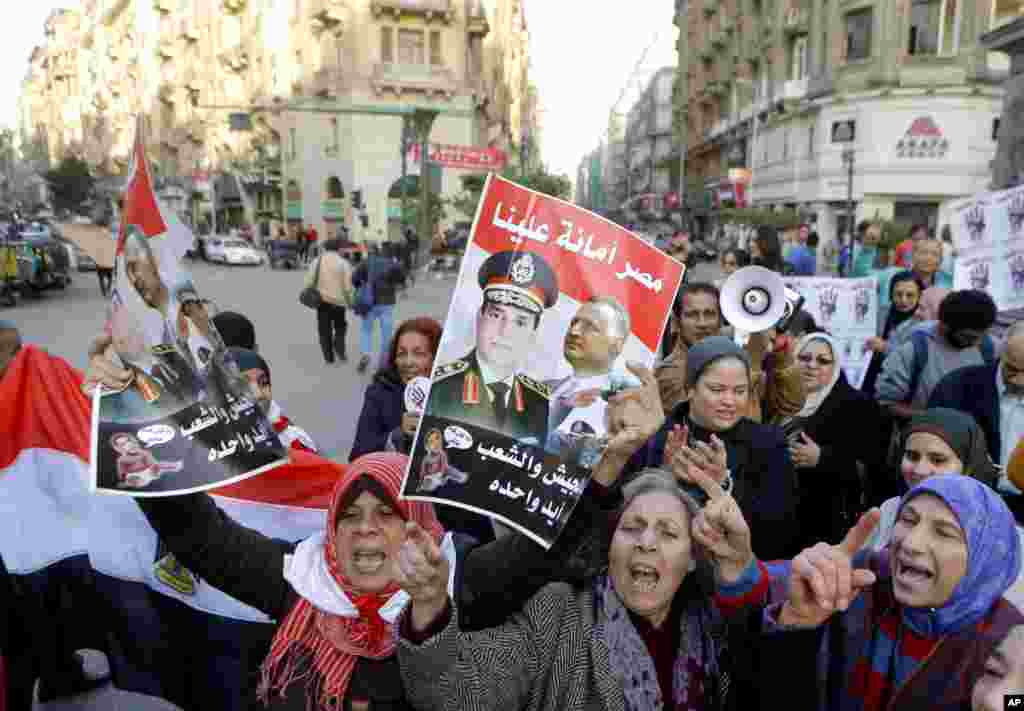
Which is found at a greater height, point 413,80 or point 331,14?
point 331,14

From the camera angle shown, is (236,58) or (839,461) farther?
(236,58)

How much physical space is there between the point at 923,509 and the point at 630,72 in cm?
14252

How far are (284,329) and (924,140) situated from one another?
27091mm

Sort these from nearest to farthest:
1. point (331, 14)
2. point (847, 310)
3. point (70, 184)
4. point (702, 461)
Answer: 1. point (702, 461)
2. point (847, 310)
3. point (331, 14)
4. point (70, 184)

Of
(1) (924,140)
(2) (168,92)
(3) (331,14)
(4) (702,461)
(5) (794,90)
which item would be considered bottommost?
(4) (702,461)

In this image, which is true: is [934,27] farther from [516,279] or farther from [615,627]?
[615,627]

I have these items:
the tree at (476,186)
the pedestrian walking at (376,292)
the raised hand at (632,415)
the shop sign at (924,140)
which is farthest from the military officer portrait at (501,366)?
the shop sign at (924,140)

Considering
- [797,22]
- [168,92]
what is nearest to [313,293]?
[797,22]

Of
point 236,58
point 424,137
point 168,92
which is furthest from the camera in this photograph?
point 168,92

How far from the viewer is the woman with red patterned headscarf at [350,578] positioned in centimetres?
205

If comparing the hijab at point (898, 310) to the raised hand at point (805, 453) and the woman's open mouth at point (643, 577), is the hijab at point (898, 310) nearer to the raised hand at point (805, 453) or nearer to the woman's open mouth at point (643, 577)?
the raised hand at point (805, 453)

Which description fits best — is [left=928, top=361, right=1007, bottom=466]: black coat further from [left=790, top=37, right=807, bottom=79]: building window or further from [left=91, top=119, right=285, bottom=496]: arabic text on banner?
[left=790, top=37, right=807, bottom=79]: building window

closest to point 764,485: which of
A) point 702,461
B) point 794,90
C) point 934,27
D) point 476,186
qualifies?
point 702,461

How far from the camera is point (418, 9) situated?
36.5m
